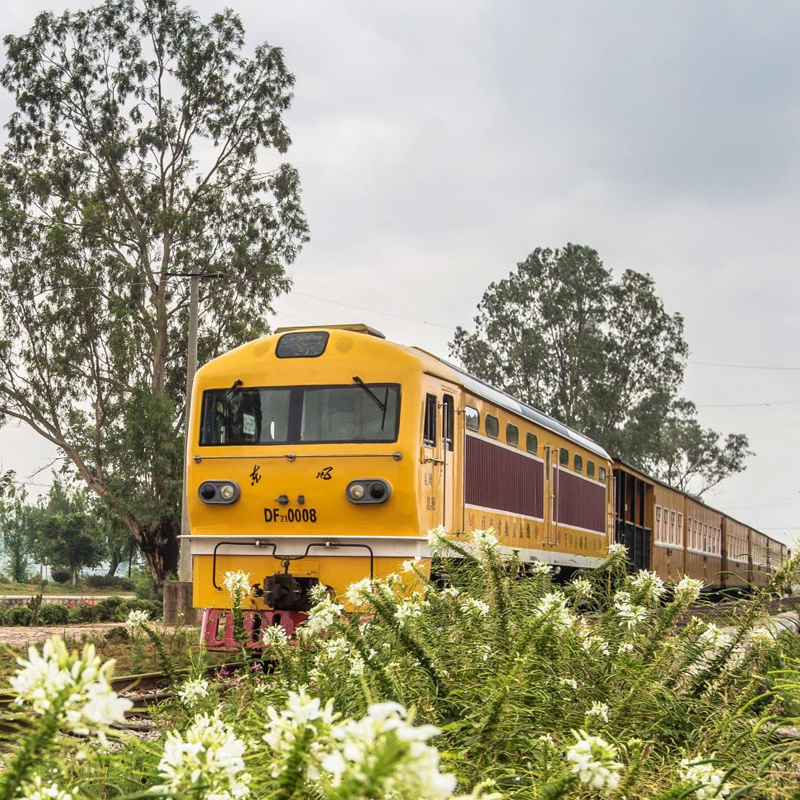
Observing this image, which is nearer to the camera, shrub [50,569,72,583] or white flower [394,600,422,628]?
white flower [394,600,422,628]

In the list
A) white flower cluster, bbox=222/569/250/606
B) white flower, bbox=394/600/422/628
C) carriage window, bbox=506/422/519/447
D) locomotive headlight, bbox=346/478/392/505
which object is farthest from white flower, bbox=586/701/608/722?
carriage window, bbox=506/422/519/447

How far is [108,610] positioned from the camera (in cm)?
2533

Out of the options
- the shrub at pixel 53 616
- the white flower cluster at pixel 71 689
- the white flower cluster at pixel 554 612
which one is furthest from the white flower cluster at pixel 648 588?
the shrub at pixel 53 616

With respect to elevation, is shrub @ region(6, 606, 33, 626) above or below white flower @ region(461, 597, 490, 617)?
below

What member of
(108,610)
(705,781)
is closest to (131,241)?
(108,610)

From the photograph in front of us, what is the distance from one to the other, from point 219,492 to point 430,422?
230cm

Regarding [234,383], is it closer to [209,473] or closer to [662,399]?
[209,473]

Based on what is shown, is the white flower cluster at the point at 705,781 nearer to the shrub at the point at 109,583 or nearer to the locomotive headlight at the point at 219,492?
the locomotive headlight at the point at 219,492

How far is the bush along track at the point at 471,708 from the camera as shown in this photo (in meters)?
1.67

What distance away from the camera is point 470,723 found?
3229mm

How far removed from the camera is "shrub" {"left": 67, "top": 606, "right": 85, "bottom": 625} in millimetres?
23811

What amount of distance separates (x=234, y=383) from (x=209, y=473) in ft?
3.21

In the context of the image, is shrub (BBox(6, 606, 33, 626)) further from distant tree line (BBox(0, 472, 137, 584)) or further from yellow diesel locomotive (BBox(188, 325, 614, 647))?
distant tree line (BBox(0, 472, 137, 584))

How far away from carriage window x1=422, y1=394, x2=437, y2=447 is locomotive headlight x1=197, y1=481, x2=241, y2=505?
201 centimetres
